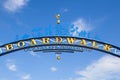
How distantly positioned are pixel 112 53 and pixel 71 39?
365cm

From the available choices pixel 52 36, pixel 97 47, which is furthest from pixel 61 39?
pixel 97 47

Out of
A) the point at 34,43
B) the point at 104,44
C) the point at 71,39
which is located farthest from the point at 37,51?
the point at 104,44

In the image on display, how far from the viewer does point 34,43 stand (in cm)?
3750

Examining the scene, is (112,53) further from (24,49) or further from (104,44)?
(24,49)

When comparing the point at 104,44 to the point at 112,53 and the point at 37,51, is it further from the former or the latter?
the point at 37,51

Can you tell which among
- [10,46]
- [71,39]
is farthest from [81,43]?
[10,46]

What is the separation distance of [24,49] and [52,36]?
2731 millimetres

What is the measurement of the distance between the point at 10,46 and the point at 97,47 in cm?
733

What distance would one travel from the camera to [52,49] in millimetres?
37281

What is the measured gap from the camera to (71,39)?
122ft

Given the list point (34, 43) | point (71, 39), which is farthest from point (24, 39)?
point (71, 39)

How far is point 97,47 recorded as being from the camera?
37.5 metres

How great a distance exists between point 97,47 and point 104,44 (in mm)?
701

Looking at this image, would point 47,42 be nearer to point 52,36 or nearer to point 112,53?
point 52,36
